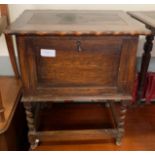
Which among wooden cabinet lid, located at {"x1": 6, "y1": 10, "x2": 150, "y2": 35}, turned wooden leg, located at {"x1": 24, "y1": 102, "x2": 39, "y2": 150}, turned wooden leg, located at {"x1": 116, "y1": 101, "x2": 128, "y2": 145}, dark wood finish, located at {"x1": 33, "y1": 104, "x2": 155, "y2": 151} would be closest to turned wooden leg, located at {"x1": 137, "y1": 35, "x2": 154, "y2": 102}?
dark wood finish, located at {"x1": 33, "y1": 104, "x2": 155, "y2": 151}

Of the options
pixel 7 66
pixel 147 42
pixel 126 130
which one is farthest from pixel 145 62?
pixel 7 66

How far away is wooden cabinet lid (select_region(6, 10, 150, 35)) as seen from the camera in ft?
2.45

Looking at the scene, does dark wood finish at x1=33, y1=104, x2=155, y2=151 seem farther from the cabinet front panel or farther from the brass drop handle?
the brass drop handle

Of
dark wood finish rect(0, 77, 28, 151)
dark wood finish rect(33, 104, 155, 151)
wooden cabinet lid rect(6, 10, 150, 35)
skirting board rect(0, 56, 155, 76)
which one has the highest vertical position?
wooden cabinet lid rect(6, 10, 150, 35)

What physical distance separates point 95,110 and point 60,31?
2.47 ft

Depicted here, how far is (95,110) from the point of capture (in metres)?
1.37

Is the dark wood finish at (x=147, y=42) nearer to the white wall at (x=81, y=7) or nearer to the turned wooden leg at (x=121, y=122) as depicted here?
the white wall at (x=81, y=7)

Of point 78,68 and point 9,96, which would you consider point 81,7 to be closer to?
point 78,68

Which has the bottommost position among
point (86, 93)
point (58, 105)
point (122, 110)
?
point (58, 105)

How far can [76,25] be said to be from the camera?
2.71ft

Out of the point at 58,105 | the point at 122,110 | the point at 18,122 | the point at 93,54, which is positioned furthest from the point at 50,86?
the point at 58,105

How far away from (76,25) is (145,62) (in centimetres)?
57

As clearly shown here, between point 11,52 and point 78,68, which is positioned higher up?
point 78,68

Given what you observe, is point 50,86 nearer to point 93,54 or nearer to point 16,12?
point 93,54
